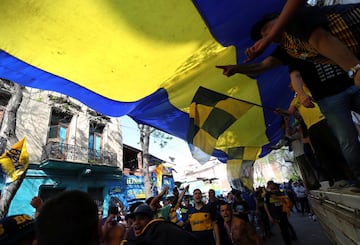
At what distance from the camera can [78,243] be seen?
0.94m

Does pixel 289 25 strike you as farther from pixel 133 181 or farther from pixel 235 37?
pixel 133 181

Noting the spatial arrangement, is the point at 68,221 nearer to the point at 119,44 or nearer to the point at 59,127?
the point at 119,44

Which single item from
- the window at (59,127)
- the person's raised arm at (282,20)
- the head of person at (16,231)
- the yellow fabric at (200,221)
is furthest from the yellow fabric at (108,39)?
the window at (59,127)

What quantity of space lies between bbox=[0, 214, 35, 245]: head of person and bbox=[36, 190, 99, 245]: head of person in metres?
0.86

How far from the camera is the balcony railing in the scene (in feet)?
41.8

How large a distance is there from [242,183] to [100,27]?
4.33m

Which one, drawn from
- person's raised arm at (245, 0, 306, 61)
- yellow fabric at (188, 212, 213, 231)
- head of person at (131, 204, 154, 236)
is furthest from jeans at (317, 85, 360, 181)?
yellow fabric at (188, 212, 213, 231)

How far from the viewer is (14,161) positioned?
680cm

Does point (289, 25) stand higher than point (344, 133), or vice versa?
point (289, 25)

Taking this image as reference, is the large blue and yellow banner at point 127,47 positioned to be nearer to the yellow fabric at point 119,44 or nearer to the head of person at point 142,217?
the yellow fabric at point 119,44

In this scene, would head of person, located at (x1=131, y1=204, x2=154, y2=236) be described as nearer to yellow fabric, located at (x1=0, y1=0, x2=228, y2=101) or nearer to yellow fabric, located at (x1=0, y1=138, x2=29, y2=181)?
yellow fabric, located at (x1=0, y1=0, x2=228, y2=101)

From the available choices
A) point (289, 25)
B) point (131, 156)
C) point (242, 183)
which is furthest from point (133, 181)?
point (289, 25)

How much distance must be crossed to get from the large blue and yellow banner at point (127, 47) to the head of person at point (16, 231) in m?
1.45

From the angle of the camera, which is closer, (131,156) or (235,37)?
(235,37)
